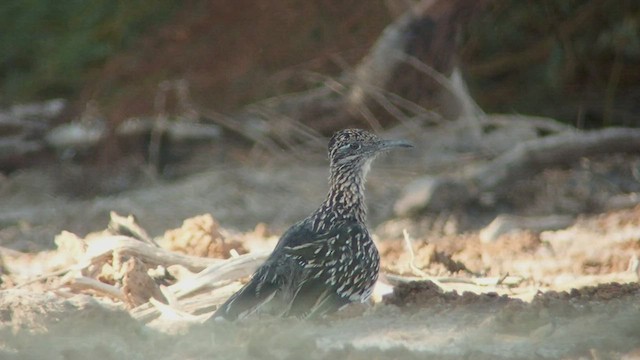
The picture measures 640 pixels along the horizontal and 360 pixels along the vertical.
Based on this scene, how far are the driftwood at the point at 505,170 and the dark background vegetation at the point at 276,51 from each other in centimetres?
157

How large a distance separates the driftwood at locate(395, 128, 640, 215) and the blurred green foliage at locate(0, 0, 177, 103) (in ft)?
8.16

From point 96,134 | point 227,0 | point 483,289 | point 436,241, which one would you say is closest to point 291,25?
point 227,0

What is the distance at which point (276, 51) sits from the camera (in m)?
10.8

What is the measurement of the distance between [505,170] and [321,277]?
4.28 metres

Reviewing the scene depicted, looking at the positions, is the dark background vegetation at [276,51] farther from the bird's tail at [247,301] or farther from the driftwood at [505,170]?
the bird's tail at [247,301]

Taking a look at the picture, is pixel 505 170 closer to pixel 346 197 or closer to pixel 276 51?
pixel 276 51

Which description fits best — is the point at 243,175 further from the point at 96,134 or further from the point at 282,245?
the point at 282,245

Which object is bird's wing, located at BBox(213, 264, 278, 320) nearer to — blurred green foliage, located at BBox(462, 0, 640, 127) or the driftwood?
the driftwood

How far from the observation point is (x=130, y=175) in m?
11.6

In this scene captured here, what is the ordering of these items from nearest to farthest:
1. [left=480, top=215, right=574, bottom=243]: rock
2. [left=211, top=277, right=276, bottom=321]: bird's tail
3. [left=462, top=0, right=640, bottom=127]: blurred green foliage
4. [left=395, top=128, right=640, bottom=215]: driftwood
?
1. [left=211, top=277, right=276, bottom=321]: bird's tail
2. [left=480, top=215, right=574, bottom=243]: rock
3. [left=395, top=128, right=640, bottom=215]: driftwood
4. [left=462, top=0, right=640, bottom=127]: blurred green foliage

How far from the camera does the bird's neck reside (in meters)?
6.89

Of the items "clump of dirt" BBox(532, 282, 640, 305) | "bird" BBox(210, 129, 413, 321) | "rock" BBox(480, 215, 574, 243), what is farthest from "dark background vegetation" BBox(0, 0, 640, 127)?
"clump of dirt" BBox(532, 282, 640, 305)

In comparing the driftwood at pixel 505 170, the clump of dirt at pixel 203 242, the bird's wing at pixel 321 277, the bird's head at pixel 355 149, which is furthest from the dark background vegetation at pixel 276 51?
the bird's wing at pixel 321 277

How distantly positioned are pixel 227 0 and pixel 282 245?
14.5ft
